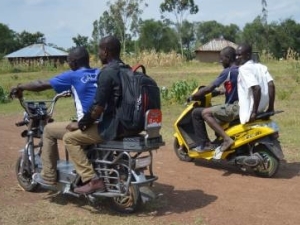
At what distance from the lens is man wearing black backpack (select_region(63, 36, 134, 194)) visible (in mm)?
4910

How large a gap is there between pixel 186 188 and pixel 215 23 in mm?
83205

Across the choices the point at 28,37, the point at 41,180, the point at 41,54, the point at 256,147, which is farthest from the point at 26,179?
the point at 28,37

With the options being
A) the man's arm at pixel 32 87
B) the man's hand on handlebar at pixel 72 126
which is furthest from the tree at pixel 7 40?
the man's hand on handlebar at pixel 72 126

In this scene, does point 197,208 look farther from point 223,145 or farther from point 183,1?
point 183,1

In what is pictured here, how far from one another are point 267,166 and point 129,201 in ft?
7.65

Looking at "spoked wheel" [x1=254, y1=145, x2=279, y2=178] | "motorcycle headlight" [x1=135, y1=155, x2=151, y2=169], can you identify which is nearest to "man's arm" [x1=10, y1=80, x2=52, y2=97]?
"motorcycle headlight" [x1=135, y1=155, x2=151, y2=169]

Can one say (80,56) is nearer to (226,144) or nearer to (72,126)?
(72,126)

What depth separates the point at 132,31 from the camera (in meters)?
55.5

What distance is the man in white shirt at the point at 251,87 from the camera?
6629mm

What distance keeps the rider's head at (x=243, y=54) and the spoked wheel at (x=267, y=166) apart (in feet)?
3.84

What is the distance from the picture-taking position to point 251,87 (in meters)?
6.62

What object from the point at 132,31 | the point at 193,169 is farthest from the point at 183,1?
the point at 193,169

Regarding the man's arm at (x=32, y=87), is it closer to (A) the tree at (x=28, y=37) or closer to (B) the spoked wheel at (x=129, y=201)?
(B) the spoked wheel at (x=129, y=201)

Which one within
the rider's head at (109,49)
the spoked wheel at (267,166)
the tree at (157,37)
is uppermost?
the tree at (157,37)
